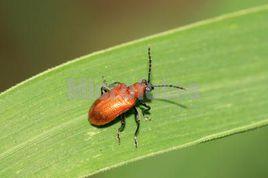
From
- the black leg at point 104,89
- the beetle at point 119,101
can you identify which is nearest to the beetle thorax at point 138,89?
the beetle at point 119,101

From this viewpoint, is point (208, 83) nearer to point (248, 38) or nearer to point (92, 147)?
point (248, 38)

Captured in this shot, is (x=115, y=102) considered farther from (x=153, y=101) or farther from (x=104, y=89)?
(x=153, y=101)

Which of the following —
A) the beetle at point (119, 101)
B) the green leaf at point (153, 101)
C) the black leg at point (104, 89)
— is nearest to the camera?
the green leaf at point (153, 101)

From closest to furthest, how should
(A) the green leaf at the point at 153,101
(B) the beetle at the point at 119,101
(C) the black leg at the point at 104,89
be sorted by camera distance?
(A) the green leaf at the point at 153,101 → (B) the beetle at the point at 119,101 → (C) the black leg at the point at 104,89

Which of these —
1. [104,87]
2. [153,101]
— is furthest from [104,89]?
[153,101]

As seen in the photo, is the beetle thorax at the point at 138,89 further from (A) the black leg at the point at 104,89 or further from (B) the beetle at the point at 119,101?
(A) the black leg at the point at 104,89

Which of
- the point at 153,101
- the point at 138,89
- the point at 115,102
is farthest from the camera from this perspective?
the point at 115,102

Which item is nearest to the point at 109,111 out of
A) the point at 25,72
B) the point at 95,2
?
the point at 25,72

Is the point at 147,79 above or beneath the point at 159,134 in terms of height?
above
